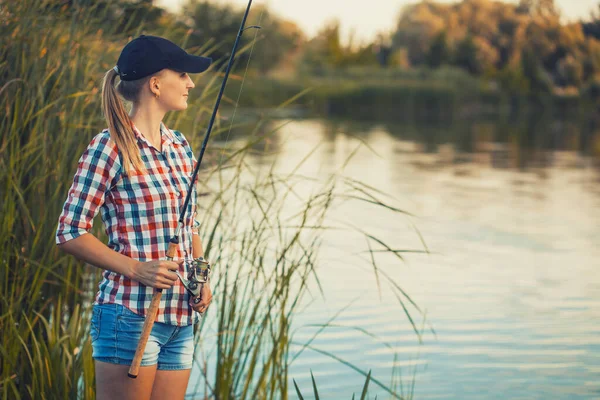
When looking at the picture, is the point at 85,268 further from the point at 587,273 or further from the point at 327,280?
the point at 587,273

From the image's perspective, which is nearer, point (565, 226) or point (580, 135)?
point (565, 226)

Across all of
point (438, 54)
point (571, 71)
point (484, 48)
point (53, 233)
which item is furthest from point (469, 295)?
point (484, 48)

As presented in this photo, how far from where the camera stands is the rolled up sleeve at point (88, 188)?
2.46 m

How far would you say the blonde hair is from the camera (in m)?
2.47

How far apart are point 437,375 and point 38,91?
8.93 ft

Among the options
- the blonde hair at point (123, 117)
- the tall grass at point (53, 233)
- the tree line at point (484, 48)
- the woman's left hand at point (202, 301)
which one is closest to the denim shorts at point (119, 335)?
the woman's left hand at point (202, 301)

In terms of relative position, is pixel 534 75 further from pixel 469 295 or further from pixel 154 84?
pixel 154 84

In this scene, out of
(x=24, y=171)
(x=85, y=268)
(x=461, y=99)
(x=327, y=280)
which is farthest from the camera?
(x=461, y=99)

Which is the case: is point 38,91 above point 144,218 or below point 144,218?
above

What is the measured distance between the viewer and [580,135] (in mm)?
30156

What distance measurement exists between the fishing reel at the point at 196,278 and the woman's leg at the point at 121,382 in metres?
0.22

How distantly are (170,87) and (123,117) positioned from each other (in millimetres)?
180

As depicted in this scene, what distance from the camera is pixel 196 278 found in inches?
100

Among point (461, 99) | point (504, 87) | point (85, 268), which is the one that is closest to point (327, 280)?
point (85, 268)
